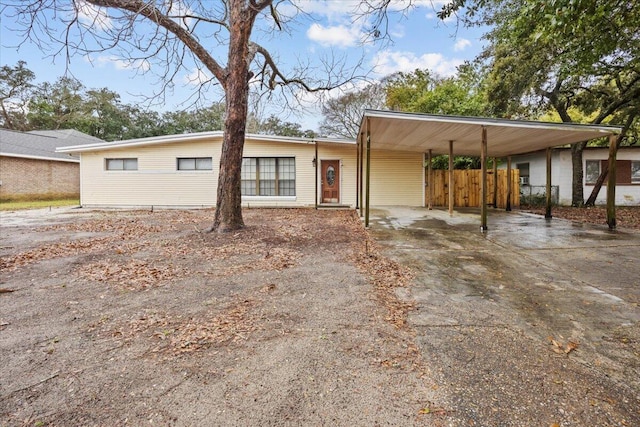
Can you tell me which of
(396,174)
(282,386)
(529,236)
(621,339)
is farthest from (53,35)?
(396,174)

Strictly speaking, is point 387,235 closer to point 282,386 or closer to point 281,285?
point 281,285

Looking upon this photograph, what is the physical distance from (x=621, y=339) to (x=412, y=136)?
7045 millimetres

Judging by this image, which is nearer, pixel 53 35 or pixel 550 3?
pixel 550 3

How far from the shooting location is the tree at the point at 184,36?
17.8 ft

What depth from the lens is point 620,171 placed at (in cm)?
1343

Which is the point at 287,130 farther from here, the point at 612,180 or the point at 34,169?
the point at 612,180

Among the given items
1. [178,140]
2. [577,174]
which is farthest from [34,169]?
[577,174]

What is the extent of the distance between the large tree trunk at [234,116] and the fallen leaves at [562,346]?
228 inches

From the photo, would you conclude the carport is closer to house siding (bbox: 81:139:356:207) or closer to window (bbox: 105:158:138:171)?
house siding (bbox: 81:139:356:207)

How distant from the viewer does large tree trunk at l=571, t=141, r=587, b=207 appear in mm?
12719

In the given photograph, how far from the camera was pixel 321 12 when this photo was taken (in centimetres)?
706

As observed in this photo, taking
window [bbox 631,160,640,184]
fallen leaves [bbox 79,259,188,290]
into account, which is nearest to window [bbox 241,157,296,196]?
fallen leaves [bbox 79,259,188,290]

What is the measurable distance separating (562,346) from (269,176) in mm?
11940

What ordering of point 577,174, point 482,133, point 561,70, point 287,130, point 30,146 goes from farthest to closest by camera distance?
point 287,130 → point 30,146 → point 577,174 → point 561,70 → point 482,133
